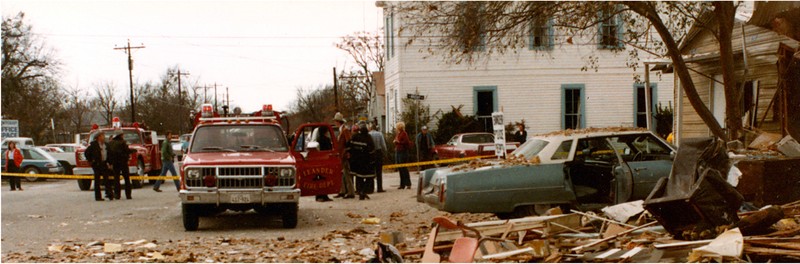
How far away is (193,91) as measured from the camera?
322ft

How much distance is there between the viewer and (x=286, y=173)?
42.2ft

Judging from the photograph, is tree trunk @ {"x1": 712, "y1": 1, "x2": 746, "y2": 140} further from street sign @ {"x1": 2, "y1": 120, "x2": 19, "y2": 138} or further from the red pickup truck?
street sign @ {"x1": 2, "y1": 120, "x2": 19, "y2": 138}

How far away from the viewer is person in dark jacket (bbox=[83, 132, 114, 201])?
1928 cm

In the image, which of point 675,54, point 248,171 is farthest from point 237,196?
point 675,54

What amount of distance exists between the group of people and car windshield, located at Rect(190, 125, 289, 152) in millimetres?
6319

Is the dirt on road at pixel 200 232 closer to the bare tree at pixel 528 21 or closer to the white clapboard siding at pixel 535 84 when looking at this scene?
the bare tree at pixel 528 21

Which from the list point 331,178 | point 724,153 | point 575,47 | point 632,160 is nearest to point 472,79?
point 575,47

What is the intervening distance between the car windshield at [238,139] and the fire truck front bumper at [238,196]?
118 cm

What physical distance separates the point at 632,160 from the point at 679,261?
14.0 feet

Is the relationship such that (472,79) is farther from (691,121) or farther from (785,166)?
(785,166)

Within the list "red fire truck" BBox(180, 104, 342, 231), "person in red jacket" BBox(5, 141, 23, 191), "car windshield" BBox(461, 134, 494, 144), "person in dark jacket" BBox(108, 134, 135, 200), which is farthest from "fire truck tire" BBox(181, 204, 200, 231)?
"car windshield" BBox(461, 134, 494, 144)

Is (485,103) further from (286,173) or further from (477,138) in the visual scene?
(286,173)

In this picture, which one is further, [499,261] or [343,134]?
[343,134]

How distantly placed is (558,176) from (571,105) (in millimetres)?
22724
